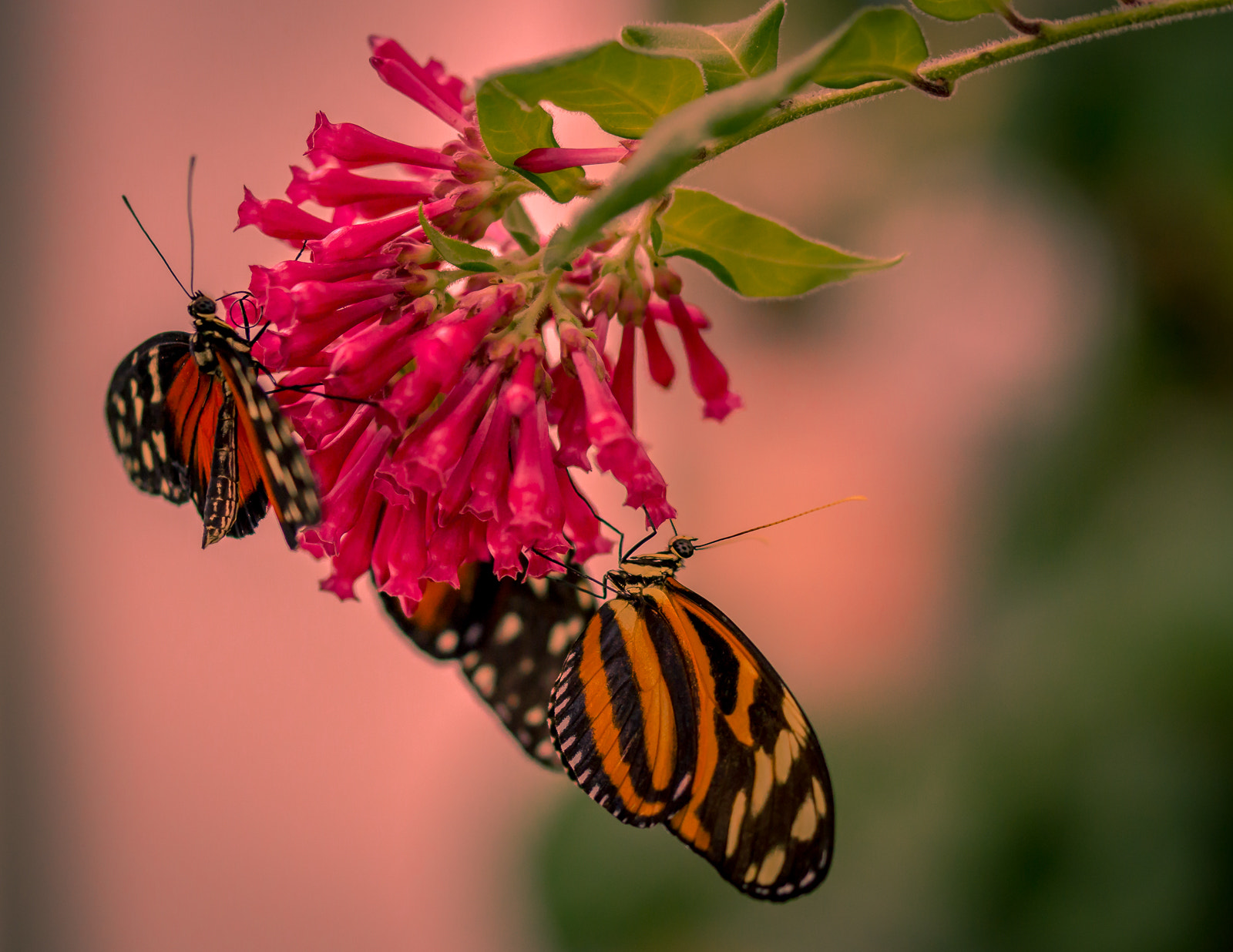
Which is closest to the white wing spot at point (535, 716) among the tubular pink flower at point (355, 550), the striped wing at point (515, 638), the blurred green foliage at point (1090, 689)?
the striped wing at point (515, 638)

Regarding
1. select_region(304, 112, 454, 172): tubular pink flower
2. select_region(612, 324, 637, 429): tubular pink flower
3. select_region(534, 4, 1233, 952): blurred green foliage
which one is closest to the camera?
select_region(304, 112, 454, 172): tubular pink flower

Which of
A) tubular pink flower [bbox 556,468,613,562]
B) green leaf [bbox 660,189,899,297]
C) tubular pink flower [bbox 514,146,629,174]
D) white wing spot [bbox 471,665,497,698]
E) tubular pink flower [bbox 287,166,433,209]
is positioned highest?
tubular pink flower [bbox 287,166,433,209]

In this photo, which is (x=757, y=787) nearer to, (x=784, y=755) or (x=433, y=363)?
(x=784, y=755)

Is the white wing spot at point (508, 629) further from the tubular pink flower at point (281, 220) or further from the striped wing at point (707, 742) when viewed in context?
the tubular pink flower at point (281, 220)

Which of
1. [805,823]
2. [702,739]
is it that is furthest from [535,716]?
[805,823]

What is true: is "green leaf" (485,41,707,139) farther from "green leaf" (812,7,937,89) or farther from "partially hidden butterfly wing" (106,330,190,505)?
"partially hidden butterfly wing" (106,330,190,505)

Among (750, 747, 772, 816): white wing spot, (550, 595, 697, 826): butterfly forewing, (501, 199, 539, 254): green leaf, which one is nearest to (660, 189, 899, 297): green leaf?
(501, 199, 539, 254): green leaf

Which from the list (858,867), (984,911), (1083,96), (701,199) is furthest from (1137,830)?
(701,199)
